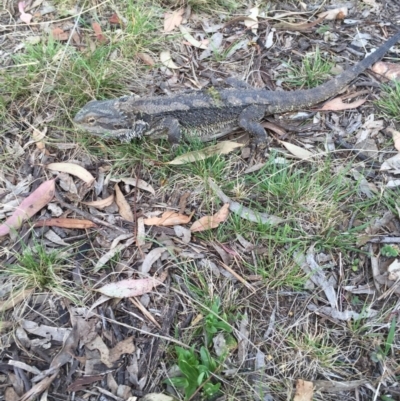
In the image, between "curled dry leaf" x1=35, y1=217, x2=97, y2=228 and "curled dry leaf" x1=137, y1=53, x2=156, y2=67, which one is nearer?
"curled dry leaf" x1=35, y1=217, x2=97, y2=228

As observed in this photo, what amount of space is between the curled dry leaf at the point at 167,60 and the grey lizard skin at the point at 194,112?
598 millimetres

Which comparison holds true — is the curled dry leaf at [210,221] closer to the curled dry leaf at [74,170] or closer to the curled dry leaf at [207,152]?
the curled dry leaf at [207,152]

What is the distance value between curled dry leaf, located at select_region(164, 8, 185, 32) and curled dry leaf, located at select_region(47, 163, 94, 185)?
1911 millimetres

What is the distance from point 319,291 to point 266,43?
9.03ft

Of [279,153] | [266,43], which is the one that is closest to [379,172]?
[279,153]

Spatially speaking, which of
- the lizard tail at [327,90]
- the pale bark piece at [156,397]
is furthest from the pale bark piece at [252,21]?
the pale bark piece at [156,397]

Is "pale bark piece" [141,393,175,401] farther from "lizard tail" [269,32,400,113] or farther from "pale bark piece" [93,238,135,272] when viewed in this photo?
"lizard tail" [269,32,400,113]

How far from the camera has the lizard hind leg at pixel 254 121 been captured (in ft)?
12.9

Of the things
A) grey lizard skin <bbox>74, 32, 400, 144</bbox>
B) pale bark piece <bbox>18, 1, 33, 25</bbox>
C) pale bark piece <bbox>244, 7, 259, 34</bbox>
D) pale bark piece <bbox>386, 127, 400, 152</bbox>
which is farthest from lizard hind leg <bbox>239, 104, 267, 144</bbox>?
pale bark piece <bbox>18, 1, 33, 25</bbox>

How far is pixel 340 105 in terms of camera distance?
4164 millimetres

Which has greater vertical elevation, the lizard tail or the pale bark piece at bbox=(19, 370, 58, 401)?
the lizard tail

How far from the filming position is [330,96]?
418cm

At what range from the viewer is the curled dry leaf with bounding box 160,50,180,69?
4.48 meters

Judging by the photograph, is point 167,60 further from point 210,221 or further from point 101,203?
point 210,221
